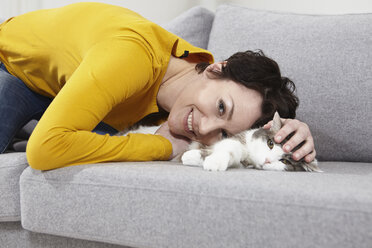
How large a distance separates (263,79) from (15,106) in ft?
3.58

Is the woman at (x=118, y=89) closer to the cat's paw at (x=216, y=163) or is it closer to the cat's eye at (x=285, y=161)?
the cat's eye at (x=285, y=161)

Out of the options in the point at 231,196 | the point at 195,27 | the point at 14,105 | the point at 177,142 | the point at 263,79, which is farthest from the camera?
the point at 195,27

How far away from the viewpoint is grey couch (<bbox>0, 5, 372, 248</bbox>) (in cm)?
77

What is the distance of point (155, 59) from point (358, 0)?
1616 millimetres

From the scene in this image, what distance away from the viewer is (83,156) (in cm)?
107

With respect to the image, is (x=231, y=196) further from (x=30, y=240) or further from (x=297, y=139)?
(x=30, y=240)

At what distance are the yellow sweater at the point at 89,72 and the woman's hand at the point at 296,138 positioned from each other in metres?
0.44

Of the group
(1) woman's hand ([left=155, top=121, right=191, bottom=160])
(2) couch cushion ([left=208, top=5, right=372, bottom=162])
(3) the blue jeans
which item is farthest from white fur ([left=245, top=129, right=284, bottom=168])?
(3) the blue jeans

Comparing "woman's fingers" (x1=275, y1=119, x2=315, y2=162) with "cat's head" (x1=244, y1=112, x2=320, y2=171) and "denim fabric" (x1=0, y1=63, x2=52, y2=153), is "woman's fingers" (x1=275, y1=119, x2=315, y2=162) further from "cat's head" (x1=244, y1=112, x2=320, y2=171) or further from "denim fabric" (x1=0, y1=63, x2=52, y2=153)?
"denim fabric" (x1=0, y1=63, x2=52, y2=153)

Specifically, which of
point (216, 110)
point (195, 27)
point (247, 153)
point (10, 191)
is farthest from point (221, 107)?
point (195, 27)

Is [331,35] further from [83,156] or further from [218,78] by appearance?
[83,156]

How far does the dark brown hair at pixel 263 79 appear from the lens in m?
1.23

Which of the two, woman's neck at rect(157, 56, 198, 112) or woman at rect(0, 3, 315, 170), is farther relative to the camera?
woman's neck at rect(157, 56, 198, 112)

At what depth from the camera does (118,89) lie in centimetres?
112
